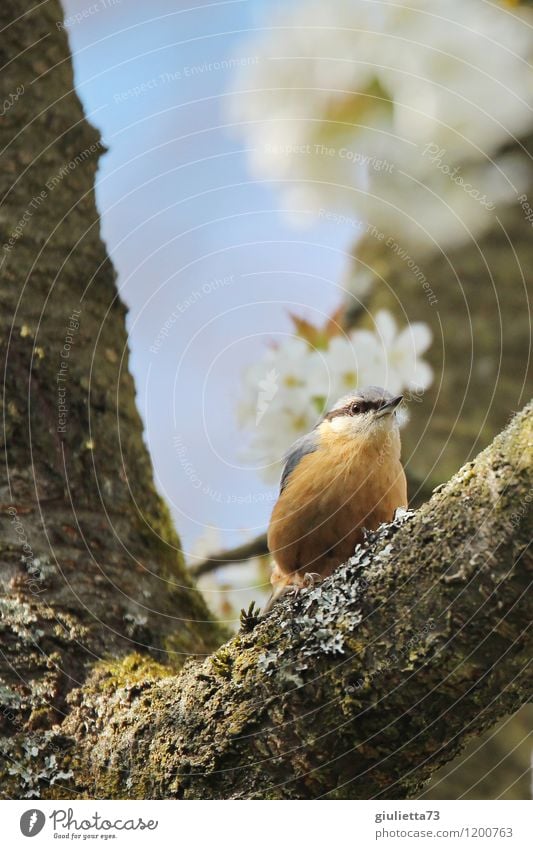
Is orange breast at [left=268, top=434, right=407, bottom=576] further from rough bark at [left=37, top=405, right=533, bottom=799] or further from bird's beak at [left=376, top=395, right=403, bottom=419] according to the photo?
rough bark at [left=37, top=405, right=533, bottom=799]

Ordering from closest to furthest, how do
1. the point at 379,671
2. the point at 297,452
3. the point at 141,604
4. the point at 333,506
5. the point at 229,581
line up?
the point at 379,671
the point at 141,604
the point at 333,506
the point at 297,452
the point at 229,581

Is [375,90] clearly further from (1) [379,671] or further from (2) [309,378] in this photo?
(1) [379,671]

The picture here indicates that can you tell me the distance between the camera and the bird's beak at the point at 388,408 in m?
2.72

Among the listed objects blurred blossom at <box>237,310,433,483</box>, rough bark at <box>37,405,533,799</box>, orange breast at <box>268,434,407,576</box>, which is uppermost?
blurred blossom at <box>237,310,433,483</box>

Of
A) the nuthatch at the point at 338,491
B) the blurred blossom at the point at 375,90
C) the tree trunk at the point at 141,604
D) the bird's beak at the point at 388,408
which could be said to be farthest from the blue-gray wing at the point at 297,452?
the blurred blossom at the point at 375,90

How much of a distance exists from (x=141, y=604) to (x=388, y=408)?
40.8 inches

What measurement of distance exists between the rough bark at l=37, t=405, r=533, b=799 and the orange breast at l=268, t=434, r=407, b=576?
31.3 inches

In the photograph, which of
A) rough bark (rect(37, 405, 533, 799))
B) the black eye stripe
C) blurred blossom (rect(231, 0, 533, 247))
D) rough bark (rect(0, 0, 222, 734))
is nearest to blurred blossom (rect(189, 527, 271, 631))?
rough bark (rect(0, 0, 222, 734))

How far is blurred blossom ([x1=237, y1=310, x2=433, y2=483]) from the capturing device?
293 centimetres

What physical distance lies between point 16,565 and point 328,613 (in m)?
1.10

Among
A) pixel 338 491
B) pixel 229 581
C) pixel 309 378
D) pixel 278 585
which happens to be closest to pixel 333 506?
pixel 338 491

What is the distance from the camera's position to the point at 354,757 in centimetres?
158

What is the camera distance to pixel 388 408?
2.75 metres

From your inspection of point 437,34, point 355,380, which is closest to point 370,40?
point 437,34
